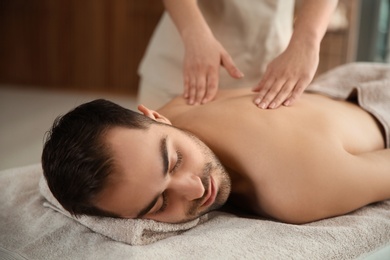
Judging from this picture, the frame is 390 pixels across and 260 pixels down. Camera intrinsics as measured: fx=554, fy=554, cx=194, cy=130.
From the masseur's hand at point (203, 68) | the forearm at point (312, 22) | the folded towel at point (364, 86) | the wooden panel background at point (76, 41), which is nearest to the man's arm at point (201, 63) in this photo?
the masseur's hand at point (203, 68)

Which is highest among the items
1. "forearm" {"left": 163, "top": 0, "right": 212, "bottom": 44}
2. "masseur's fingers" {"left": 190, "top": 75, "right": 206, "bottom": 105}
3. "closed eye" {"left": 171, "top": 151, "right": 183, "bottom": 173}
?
"forearm" {"left": 163, "top": 0, "right": 212, "bottom": 44}

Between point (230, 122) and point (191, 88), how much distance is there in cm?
29

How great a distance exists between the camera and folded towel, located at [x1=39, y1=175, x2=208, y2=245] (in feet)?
3.94

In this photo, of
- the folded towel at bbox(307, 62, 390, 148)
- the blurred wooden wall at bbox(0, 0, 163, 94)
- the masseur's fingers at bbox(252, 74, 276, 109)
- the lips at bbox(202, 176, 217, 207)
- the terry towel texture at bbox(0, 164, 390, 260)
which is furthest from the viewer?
the blurred wooden wall at bbox(0, 0, 163, 94)

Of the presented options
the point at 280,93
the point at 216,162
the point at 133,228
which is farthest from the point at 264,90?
the point at 133,228

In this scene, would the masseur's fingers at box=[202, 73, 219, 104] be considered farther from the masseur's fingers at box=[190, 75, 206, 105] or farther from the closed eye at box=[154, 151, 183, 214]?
the closed eye at box=[154, 151, 183, 214]

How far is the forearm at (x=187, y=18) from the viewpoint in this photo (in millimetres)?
1752

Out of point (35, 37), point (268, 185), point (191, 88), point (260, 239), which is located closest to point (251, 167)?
point (268, 185)

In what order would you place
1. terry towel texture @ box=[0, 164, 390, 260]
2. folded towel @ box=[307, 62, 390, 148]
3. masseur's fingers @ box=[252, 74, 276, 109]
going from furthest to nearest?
folded towel @ box=[307, 62, 390, 148]
masseur's fingers @ box=[252, 74, 276, 109]
terry towel texture @ box=[0, 164, 390, 260]

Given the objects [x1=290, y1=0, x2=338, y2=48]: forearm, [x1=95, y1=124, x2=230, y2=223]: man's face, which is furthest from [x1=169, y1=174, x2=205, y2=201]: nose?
[x1=290, y1=0, x2=338, y2=48]: forearm

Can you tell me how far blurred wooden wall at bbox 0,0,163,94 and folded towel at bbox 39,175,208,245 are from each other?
3.78m

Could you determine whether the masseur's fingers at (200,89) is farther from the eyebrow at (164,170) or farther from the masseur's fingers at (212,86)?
the eyebrow at (164,170)

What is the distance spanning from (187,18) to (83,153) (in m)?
0.77

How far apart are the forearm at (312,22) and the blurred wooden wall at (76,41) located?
3.31m
